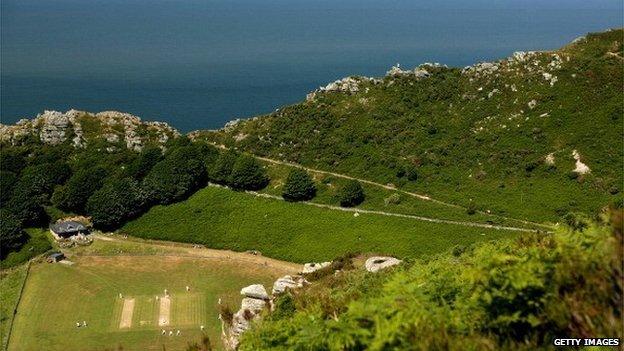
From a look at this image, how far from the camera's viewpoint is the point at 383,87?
294 feet

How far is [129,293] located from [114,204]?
16.7 m

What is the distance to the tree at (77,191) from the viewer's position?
75.4m

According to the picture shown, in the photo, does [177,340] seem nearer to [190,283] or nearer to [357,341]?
[190,283]

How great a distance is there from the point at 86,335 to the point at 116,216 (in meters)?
22.8

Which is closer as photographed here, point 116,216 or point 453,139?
point 116,216

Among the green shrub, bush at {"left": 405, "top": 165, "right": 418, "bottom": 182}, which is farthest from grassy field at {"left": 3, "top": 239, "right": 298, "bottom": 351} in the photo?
bush at {"left": 405, "top": 165, "right": 418, "bottom": 182}

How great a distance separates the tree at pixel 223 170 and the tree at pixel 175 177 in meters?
1.78

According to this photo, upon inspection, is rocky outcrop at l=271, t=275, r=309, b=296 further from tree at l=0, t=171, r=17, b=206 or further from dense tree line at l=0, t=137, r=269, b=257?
tree at l=0, t=171, r=17, b=206

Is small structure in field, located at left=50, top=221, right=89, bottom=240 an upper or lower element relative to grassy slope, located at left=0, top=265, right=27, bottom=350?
upper

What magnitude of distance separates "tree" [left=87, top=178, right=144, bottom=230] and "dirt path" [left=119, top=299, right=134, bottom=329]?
1738 cm

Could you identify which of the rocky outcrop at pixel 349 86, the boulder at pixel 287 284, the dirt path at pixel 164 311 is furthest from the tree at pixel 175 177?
the boulder at pixel 287 284

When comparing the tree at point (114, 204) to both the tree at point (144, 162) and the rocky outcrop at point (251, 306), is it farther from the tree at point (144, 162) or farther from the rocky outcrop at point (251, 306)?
the rocky outcrop at point (251, 306)

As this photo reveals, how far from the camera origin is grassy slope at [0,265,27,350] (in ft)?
174

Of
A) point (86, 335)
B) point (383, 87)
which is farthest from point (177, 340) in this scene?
point (383, 87)
